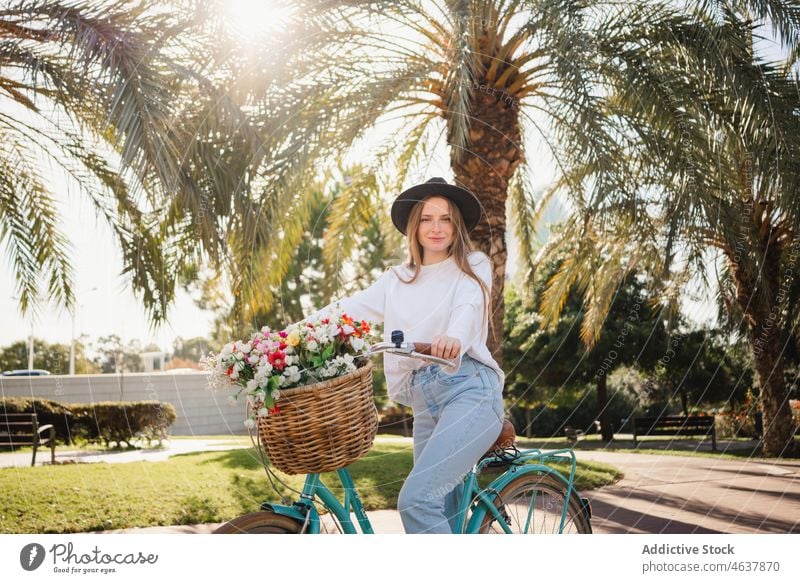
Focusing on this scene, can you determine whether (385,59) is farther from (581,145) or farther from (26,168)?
(26,168)

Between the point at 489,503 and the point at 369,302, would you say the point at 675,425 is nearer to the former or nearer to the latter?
the point at 489,503

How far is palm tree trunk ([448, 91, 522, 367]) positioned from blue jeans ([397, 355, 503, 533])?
137 inches

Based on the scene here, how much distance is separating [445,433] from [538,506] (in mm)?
1087

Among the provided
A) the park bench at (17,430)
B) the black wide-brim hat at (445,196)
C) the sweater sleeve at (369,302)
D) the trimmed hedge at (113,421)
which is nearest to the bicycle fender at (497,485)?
the sweater sleeve at (369,302)

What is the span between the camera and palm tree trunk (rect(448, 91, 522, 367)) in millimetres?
6586

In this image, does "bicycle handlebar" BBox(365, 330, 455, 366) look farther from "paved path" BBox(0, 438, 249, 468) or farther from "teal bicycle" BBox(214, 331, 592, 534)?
"paved path" BBox(0, 438, 249, 468)

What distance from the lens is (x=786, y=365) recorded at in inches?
376

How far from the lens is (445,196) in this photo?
3.22m

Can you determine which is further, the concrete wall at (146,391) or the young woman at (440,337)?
the concrete wall at (146,391)

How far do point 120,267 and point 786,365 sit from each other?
822 cm

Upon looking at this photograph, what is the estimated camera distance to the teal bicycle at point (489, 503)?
2561 millimetres

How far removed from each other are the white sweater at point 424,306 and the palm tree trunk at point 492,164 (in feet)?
11.4

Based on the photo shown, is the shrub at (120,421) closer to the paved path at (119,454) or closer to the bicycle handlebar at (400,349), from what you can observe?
the paved path at (119,454)

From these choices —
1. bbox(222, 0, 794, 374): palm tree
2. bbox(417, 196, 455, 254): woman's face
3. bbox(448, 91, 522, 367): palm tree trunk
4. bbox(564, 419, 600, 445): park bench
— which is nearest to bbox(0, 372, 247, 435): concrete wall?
bbox(417, 196, 455, 254): woman's face
